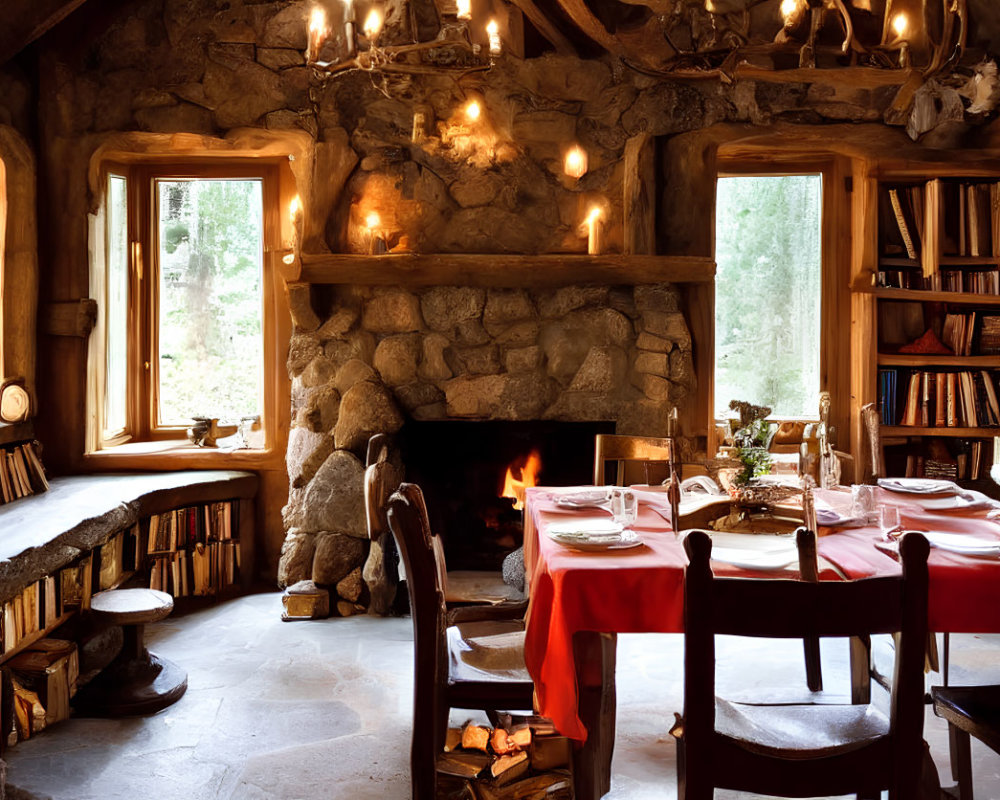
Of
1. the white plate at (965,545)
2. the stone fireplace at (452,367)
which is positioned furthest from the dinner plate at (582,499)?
the stone fireplace at (452,367)

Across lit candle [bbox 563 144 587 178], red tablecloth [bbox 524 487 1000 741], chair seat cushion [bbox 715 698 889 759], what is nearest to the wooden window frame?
lit candle [bbox 563 144 587 178]

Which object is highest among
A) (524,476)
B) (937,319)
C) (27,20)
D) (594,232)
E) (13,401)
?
(27,20)

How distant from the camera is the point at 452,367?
4.41 metres

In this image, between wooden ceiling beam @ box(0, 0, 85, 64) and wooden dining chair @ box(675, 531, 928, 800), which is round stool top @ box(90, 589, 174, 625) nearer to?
wooden dining chair @ box(675, 531, 928, 800)

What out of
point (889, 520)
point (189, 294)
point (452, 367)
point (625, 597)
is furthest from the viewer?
point (189, 294)

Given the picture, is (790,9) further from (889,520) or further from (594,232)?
(594,232)

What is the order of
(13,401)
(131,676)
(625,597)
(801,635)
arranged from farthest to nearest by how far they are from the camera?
(13,401) < (131,676) < (625,597) < (801,635)

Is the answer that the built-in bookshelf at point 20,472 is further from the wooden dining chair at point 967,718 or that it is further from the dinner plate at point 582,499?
the wooden dining chair at point 967,718

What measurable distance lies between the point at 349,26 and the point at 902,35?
1579 mm

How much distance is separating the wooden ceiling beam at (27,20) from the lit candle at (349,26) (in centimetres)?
185

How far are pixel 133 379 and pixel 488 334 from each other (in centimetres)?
190

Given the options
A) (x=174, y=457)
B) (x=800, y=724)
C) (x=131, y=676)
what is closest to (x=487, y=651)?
(x=800, y=724)

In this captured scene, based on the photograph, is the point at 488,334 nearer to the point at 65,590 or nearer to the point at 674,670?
the point at 674,670

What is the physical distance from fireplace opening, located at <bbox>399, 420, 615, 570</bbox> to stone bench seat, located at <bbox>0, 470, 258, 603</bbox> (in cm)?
90
